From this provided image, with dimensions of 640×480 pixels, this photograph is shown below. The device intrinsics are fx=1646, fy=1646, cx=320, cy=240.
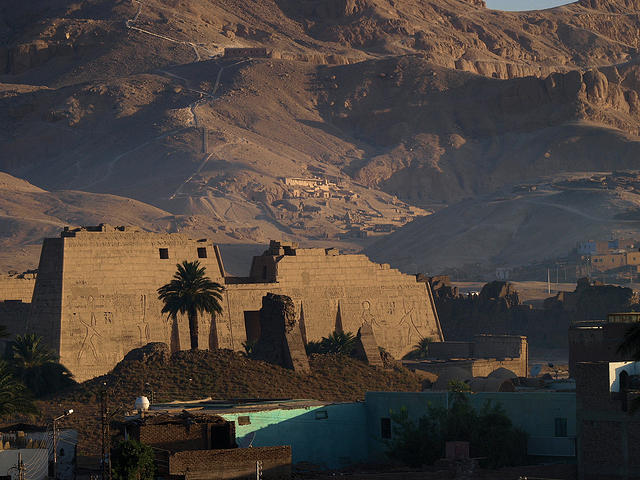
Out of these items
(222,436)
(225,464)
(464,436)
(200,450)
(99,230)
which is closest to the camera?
(225,464)

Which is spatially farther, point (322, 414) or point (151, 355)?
point (151, 355)

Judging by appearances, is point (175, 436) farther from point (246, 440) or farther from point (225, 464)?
point (246, 440)

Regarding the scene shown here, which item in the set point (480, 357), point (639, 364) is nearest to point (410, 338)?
point (480, 357)

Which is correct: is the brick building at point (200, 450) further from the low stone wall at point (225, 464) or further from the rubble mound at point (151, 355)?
the rubble mound at point (151, 355)

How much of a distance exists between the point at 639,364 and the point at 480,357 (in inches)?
1575

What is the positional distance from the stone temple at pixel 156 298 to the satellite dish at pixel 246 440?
24084mm

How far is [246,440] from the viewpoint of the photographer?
51594 millimetres

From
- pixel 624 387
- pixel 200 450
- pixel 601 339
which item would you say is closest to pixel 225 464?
pixel 200 450

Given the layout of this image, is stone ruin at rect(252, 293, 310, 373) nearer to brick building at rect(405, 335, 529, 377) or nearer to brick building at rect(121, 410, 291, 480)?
brick building at rect(405, 335, 529, 377)

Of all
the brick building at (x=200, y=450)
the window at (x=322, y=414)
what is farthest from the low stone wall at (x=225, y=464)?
the window at (x=322, y=414)

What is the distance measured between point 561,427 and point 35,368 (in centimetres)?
2396

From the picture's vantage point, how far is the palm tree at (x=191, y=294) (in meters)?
75.9

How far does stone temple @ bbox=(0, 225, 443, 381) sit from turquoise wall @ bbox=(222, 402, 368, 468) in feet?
70.6

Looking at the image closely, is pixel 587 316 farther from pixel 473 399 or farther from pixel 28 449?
pixel 28 449
